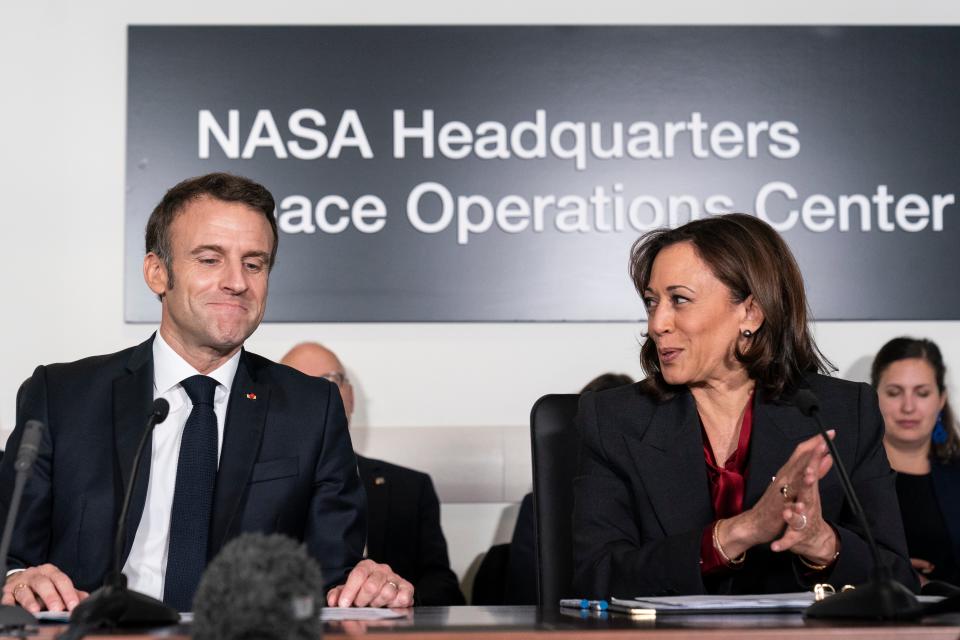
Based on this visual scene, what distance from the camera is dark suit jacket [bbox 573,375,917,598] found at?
2334 mm

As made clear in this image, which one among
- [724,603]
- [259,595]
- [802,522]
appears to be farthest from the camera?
[802,522]

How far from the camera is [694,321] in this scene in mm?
2600

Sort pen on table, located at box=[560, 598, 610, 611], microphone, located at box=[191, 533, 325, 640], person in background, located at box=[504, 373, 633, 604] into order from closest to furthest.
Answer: microphone, located at box=[191, 533, 325, 640], pen on table, located at box=[560, 598, 610, 611], person in background, located at box=[504, 373, 633, 604]

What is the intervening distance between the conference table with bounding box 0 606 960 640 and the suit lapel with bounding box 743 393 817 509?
0.78 meters

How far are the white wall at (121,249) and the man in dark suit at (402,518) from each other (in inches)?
7.5

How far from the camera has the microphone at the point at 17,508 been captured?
1.60m

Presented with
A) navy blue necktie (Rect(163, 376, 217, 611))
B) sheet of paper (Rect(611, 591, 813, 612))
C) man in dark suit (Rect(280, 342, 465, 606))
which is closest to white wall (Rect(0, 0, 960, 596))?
man in dark suit (Rect(280, 342, 465, 606))

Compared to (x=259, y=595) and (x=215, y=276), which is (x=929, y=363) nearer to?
(x=215, y=276)

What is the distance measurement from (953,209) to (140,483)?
126 inches

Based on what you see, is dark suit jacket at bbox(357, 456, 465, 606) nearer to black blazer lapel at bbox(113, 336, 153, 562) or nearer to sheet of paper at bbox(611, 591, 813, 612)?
black blazer lapel at bbox(113, 336, 153, 562)

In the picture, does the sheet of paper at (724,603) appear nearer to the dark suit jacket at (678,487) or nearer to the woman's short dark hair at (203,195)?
the dark suit jacket at (678,487)

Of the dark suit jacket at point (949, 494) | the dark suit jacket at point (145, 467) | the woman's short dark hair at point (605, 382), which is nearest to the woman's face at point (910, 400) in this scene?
the dark suit jacket at point (949, 494)

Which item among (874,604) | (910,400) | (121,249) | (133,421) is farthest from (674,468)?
(121,249)

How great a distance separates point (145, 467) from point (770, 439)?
1312 mm
